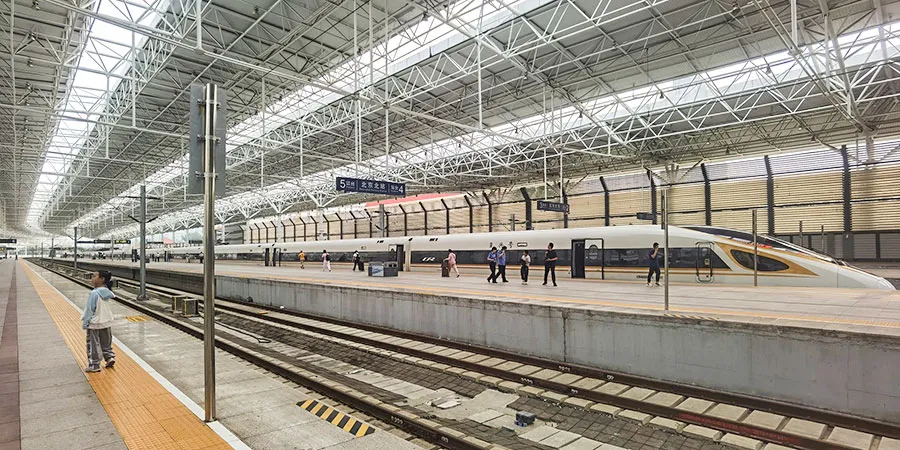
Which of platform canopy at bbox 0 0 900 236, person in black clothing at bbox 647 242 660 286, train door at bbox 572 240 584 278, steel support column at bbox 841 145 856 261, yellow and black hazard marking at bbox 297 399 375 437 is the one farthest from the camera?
steel support column at bbox 841 145 856 261

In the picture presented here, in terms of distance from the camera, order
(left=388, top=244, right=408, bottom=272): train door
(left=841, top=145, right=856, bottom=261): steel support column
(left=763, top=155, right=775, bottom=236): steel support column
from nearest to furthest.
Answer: (left=841, top=145, right=856, bottom=261): steel support column, (left=763, top=155, right=775, bottom=236): steel support column, (left=388, top=244, right=408, bottom=272): train door

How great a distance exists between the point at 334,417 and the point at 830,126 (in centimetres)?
3180

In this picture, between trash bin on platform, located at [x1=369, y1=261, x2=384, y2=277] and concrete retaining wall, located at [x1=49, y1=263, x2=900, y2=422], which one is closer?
concrete retaining wall, located at [x1=49, y1=263, x2=900, y2=422]

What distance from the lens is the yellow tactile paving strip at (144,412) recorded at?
477 cm

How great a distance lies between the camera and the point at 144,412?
18.3 ft

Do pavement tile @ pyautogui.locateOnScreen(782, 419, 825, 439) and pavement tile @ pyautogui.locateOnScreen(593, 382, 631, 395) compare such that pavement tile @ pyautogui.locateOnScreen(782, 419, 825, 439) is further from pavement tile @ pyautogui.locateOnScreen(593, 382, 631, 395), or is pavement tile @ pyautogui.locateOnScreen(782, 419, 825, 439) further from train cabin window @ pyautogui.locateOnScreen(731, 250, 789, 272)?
train cabin window @ pyautogui.locateOnScreen(731, 250, 789, 272)

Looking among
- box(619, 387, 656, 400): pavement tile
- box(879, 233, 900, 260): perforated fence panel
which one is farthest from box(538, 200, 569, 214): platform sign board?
box(619, 387, 656, 400): pavement tile

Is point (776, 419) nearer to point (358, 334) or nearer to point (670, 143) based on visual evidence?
point (358, 334)

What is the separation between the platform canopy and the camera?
15.9m

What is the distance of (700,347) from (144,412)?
8020mm

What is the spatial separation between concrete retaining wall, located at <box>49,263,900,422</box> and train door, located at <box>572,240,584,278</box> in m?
9.01

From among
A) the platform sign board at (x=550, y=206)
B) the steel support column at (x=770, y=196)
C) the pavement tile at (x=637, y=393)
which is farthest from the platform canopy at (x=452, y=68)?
the pavement tile at (x=637, y=393)

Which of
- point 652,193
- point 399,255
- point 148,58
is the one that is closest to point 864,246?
point 652,193

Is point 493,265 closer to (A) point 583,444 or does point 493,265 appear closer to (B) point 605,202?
(A) point 583,444
